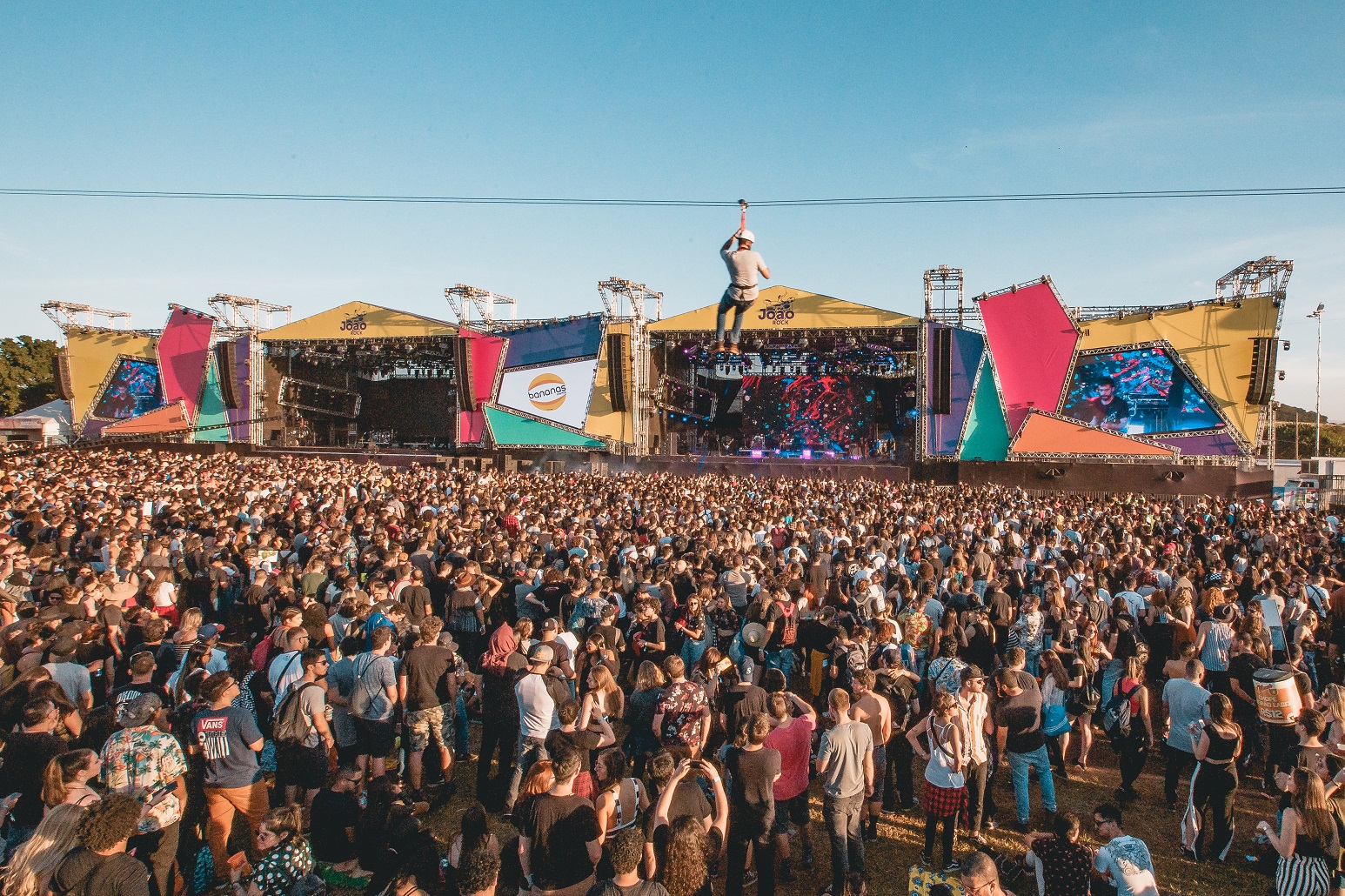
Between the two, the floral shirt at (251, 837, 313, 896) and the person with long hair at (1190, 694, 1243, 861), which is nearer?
the floral shirt at (251, 837, 313, 896)

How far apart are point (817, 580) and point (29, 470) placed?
61.4 feet

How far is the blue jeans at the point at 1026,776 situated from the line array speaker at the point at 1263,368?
74.6 feet

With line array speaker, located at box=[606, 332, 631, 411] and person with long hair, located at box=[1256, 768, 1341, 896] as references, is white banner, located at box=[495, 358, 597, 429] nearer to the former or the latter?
line array speaker, located at box=[606, 332, 631, 411]

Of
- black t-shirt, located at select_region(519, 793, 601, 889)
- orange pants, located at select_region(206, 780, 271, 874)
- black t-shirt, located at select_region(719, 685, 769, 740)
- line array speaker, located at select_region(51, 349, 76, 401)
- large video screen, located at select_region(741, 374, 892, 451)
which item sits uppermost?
line array speaker, located at select_region(51, 349, 76, 401)

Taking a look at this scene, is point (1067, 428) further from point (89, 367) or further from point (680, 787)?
point (89, 367)

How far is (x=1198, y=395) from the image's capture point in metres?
22.9

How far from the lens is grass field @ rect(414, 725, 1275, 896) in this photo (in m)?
4.58

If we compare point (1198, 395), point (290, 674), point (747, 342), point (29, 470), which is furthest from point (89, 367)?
point (1198, 395)

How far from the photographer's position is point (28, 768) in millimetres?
3693

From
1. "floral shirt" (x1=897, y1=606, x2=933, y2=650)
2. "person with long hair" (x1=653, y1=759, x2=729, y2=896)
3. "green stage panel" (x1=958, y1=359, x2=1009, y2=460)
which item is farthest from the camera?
"green stage panel" (x1=958, y1=359, x2=1009, y2=460)

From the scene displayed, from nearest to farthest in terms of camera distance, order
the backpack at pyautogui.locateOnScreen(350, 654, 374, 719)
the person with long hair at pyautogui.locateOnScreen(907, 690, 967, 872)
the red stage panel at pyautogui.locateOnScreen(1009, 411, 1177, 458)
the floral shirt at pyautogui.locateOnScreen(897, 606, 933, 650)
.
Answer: the person with long hair at pyautogui.locateOnScreen(907, 690, 967, 872), the backpack at pyautogui.locateOnScreen(350, 654, 374, 719), the floral shirt at pyautogui.locateOnScreen(897, 606, 933, 650), the red stage panel at pyautogui.locateOnScreen(1009, 411, 1177, 458)

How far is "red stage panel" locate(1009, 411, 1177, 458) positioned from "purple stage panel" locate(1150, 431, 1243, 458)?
0.32m

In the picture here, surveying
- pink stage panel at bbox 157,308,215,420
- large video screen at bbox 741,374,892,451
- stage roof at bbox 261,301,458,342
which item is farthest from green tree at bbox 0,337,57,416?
large video screen at bbox 741,374,892,451

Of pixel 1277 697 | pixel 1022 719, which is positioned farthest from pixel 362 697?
pixel 1277 697
